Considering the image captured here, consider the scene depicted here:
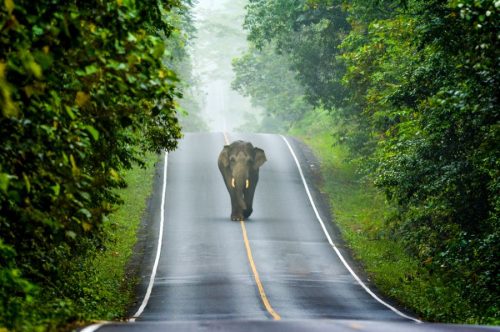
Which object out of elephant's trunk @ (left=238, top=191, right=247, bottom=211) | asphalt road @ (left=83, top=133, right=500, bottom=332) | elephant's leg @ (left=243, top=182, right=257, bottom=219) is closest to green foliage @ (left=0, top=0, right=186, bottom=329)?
asphalt road @ (left=83, top=133, right=500, bottom=332)

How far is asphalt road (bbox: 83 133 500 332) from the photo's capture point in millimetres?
21156

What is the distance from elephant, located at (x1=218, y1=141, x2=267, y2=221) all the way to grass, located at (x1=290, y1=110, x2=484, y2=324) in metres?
4.38

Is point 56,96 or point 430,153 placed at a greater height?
point 430,153

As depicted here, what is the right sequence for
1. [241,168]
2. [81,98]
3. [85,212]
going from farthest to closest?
1. [241,168]
2. [81,98]
3. [85,212]

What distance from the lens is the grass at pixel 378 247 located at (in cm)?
2355

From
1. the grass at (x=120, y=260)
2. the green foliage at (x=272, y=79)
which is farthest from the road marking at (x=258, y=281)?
the green foliage at (x=272, y=79)

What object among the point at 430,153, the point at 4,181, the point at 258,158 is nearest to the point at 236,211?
the point at 258,158

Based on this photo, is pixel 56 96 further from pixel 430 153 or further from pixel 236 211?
pixel 236 211

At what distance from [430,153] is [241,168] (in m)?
12.8

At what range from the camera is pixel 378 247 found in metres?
34.7

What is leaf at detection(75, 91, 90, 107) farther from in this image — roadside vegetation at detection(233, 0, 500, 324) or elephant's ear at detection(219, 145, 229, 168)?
elephant's ear at detection(219, 145, 229, 168)

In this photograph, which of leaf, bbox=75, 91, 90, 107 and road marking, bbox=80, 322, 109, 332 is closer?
leaf, bbox=75, 91, 90, 107

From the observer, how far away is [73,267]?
72.0 feet

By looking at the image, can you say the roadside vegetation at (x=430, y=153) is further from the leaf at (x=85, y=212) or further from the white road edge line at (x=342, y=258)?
the leaf at (x=85, y=212)
